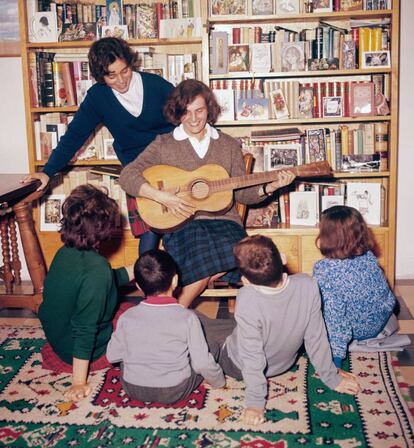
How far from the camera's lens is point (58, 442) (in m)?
2.01

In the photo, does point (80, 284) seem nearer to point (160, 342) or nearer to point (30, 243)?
point (160, 342)

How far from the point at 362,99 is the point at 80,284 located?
2066 mm

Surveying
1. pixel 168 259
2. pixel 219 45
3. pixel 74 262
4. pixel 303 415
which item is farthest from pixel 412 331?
pixel 219 45

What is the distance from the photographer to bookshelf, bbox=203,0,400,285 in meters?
3.36

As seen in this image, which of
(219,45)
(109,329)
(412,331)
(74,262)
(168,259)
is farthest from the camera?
(219,45)

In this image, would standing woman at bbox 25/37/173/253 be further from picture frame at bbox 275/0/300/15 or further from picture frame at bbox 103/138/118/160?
picture frame at bbox 275/0/300/15

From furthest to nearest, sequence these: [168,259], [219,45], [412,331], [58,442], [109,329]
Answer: [219,45] < [412,331] < [109,329] < [168,259] < [58,442]

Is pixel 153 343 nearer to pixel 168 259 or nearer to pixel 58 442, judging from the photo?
pixel 168 259

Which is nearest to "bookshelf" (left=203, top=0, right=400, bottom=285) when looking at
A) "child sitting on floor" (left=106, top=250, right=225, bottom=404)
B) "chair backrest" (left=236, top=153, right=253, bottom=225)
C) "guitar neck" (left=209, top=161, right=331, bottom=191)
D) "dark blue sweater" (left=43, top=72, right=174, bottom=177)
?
"chair backrest" (left=236, top=153, right=253, bottom=225)

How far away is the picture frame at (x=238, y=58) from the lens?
3488mm

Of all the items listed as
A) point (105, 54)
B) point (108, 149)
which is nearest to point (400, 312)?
point (108, 149)

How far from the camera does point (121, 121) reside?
308cm

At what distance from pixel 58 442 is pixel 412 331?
1837mm

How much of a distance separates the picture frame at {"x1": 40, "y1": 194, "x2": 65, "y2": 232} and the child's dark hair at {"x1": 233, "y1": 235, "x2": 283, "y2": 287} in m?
1.88
